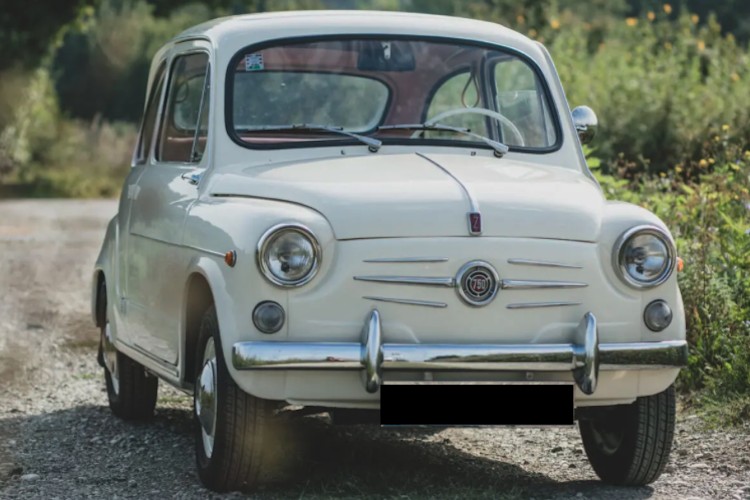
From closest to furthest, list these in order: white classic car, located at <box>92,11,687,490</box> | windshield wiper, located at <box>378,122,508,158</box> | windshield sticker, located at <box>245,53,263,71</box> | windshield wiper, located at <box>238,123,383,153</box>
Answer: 1. white classic car, located at <box>92,11,687,490</box>
2. windshield wiper, located at <box>238,123,383,153</box>
3. windshield wiper, located at <box>378,122,508,158</box>
4. windshield sticker, located at <box>245,53,263,71</box>

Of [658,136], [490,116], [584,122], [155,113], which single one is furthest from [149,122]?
[658,136]

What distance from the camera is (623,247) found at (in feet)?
18.1

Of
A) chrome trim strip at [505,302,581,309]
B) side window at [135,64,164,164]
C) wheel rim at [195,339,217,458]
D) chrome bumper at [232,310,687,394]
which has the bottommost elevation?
wheel rim at [195,339,217,458]

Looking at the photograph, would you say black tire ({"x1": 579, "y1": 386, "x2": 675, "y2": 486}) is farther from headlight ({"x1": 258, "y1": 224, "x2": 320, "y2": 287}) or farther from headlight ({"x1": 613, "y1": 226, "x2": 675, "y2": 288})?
headlight ({"x1": 258, "y1": 224, "x2": 320, "y2": 287})

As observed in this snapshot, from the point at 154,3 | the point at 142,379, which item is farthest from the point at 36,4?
the point at 142,379

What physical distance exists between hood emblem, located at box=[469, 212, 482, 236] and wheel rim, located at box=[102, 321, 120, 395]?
9.36 feet

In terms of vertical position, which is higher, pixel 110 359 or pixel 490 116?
pixel 490 116

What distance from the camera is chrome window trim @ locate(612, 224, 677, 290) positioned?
5.52 m

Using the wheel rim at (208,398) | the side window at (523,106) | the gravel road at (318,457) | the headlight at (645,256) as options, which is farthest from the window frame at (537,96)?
the wheel rim at (208,398)

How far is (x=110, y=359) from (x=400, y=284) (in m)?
2.95

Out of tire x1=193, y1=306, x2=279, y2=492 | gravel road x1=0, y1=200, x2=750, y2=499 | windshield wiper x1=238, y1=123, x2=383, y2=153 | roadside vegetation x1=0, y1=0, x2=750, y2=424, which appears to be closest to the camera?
tire x1=193, y1=306, x2=279, y2=492

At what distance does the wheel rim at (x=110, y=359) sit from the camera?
777 cm

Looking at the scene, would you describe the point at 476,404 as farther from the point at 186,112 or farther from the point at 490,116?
the point at 186,112

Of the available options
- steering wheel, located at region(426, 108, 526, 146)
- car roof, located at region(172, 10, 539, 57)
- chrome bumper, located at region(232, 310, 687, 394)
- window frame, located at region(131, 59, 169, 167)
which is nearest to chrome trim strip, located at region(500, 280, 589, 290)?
chrome bumper, located at region(232, 310, 687, 394)
